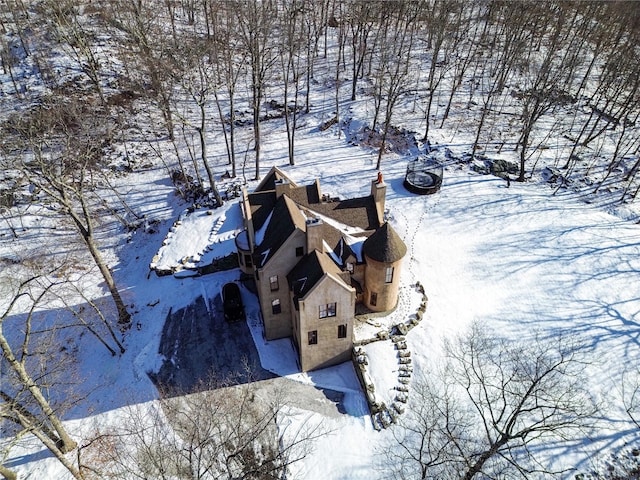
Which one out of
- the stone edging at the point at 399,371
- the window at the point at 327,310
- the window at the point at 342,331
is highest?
the window at the point at 327,310

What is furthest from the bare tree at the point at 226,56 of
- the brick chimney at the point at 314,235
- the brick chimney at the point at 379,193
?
the brick chimney at the point at 314,235

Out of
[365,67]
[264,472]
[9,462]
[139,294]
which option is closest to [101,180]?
[139,294]

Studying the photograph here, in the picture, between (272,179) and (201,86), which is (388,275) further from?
(201,86)

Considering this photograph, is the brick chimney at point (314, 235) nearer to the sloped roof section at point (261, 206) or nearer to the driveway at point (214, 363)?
the sloped roof section at point (261, 206)

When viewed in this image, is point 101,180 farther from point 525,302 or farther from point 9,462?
point 525,302

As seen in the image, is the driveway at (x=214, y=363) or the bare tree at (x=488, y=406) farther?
the driveway at (x=214, y=363)

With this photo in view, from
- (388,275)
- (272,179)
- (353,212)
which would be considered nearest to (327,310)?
(388,275)
